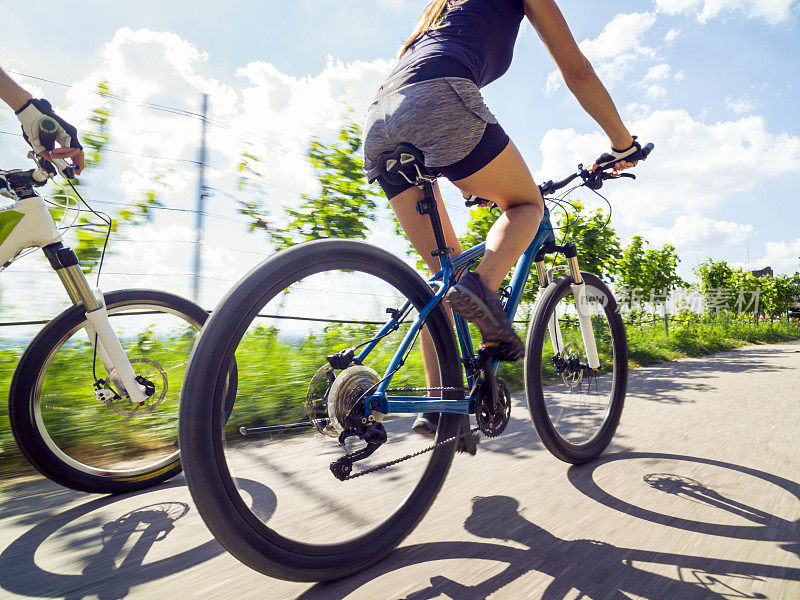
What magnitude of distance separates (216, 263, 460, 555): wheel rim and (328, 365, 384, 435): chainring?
0.03m

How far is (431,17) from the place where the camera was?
1.86 m

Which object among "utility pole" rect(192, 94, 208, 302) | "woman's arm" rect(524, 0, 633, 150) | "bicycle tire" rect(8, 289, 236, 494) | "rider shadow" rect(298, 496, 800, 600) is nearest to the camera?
"rider shadow" rect(298, 496, 800, 600)

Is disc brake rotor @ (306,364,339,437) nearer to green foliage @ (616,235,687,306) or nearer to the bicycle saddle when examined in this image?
the bicycle saddle

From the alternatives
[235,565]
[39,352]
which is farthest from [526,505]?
[39,352]

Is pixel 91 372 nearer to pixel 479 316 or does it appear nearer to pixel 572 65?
pixel 479 316

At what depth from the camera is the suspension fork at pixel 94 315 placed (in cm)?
196

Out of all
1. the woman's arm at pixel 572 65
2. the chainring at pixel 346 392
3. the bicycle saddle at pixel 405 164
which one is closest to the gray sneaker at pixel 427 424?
the chainring at pixel 346 392

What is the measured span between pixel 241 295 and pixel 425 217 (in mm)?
1091

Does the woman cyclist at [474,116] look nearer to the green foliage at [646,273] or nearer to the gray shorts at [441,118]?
the gray shorts at [441,118]

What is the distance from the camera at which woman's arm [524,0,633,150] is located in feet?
5.84

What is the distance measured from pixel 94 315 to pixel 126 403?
1.48 ft

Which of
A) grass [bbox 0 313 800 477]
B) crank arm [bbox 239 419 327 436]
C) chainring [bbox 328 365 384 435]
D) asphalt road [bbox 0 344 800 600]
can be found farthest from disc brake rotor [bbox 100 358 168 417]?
chainring [bbox 328 365 384 435]

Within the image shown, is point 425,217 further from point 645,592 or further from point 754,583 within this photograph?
point 754,583

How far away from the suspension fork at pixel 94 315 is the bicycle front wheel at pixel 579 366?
1.76 meters
